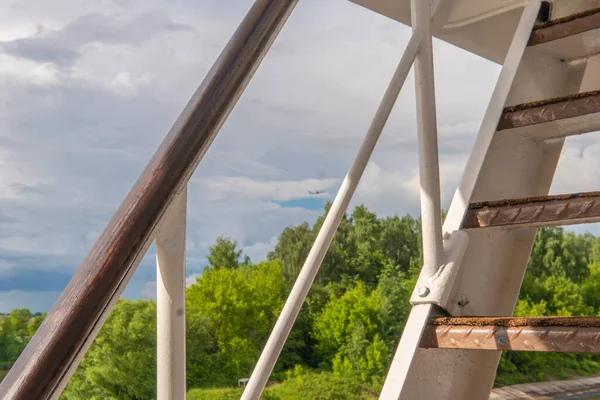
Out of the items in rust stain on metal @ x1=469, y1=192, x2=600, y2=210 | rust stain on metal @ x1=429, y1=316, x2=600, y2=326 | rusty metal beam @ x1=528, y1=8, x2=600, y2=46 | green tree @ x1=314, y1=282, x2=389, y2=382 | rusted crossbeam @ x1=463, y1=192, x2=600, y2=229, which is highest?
rusty metal beam @ x1=528, y1=8, x2=600, y2=46

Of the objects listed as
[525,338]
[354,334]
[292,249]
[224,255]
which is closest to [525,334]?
[525,338]

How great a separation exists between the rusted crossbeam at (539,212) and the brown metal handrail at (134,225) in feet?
1.50

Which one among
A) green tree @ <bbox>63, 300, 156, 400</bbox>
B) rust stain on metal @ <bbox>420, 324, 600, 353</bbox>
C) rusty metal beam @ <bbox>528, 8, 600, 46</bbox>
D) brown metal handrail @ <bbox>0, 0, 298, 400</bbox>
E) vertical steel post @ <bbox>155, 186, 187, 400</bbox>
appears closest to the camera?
brown metal handrail @ <bbox>0, 0, 298, 400</bbox>

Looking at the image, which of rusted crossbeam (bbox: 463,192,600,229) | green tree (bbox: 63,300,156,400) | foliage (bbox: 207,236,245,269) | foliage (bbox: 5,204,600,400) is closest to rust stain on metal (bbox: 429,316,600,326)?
rusted crossbeam (bbox: 463,192,600,229)

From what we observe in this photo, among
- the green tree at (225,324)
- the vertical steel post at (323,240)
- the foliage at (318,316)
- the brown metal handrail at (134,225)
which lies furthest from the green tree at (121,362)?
the brown metal handrail at (134,225)

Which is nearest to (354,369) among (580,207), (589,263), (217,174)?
(589,263)

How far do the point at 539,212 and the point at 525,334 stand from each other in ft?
0.61

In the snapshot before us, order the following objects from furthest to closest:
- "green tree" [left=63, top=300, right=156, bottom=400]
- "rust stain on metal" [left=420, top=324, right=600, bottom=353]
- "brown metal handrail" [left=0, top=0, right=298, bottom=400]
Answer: "green tree" [left=63, top=300, right=156, bottom=400] → "rust stain on metal" [left=420, top=324, right=600, bottom=353] → "brown metal handrail" [left=0, top=0, right=298, bottom=400]

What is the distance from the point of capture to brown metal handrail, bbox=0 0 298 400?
0.88 feet

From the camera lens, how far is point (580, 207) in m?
0.73

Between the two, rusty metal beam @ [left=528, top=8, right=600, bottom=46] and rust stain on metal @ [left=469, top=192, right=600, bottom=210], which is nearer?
rust stain on metal @ [left=469, top=192, right=600, bottom=210]

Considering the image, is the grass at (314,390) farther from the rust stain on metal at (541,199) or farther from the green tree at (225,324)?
the rust stain on metal at (541,199)

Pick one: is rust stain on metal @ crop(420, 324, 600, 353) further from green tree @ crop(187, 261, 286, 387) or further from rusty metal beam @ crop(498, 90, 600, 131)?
green tree @ crop(187, 261, 286, 387)

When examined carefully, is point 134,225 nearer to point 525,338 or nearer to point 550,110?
point 525,338
